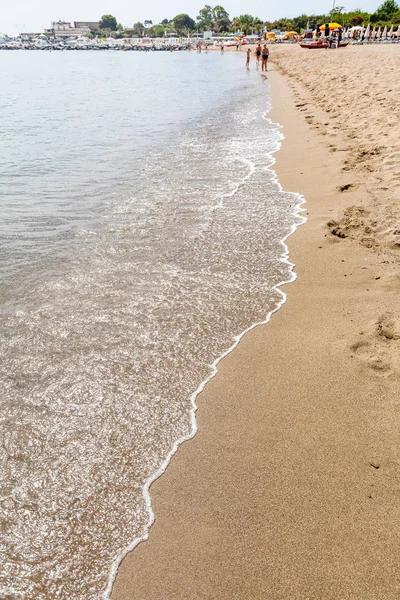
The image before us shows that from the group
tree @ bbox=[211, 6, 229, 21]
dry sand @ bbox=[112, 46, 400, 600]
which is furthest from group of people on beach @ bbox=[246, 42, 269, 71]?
tree @ bbox=[211, 6, 229, 21]

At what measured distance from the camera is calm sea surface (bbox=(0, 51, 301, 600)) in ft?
7.75

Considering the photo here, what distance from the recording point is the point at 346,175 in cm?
773

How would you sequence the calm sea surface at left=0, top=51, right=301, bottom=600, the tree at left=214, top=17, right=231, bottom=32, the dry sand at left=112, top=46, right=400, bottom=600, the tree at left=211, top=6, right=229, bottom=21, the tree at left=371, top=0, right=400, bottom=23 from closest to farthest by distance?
the dry sand at left=112, top=46, right=400, bottom=600, the calm sea surface at left=0, top=51, right=301, bottom=600, the tree at left=371, top=0, right=400, bottom=23, the tree at left=214, top=17, right=231, bottom=32, the tree at left=211, top=6, right=229, bottom=21

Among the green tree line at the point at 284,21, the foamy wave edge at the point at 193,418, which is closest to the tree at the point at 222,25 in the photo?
the green tree line at the point at 284,21

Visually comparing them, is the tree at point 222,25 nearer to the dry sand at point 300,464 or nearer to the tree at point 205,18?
the tree at point 205,18

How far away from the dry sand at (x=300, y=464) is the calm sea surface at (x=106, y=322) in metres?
0.21

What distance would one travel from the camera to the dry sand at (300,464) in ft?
6.82

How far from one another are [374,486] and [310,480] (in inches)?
14.6

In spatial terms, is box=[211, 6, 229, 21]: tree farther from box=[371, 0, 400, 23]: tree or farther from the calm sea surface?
the calm sea surface

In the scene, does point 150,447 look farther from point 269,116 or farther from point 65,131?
point 269,116

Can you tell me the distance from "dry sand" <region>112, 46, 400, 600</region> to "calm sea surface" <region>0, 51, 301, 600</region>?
0.70ft

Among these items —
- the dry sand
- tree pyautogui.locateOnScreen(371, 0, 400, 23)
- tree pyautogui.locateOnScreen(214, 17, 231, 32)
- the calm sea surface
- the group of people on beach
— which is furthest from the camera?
tree pyautogui.locateOnScreen(214, 17, 231, 32)

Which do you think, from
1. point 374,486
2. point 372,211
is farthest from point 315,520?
point 372,211

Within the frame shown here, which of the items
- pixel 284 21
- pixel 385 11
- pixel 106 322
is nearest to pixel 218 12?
pixel 284 21
